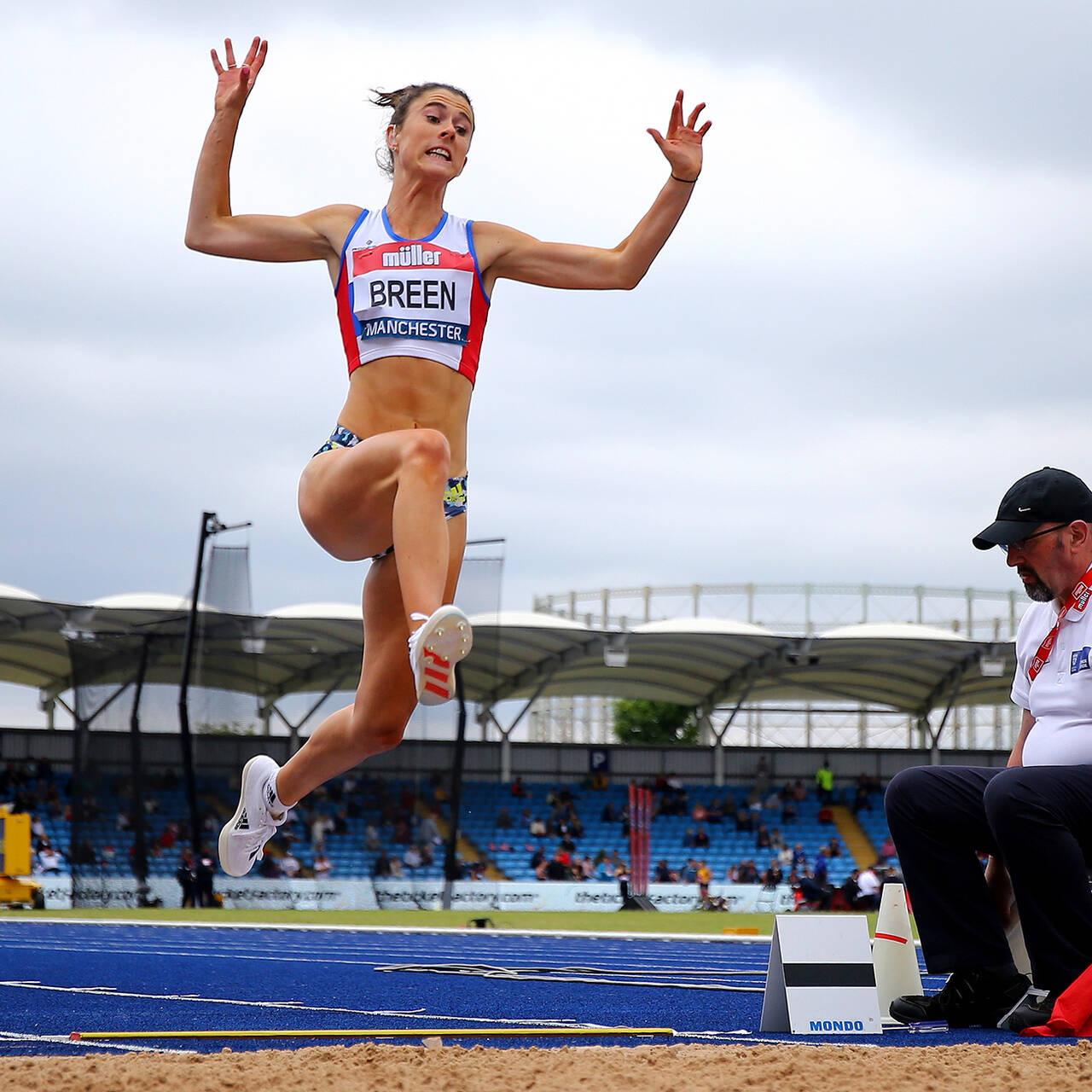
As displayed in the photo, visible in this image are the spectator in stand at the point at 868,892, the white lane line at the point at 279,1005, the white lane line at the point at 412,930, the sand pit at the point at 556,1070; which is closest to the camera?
the sand pit at the point at 556,1070

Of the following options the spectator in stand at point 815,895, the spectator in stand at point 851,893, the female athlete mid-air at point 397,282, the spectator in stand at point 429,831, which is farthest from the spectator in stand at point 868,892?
the female athlete mid-air at point 397,282

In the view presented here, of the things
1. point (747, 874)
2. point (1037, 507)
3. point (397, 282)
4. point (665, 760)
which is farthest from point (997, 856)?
point (665, 760)

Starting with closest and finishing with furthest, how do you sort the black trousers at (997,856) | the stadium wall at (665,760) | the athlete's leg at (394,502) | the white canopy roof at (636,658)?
the athlete's leg at (394,502), the black trousers at (997,856), the white canopy roof at (636,658), the stadium wall at (665,760)

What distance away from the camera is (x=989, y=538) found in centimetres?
471

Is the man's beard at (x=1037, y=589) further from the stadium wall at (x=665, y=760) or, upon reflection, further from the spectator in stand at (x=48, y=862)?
the stadium wall at (x=665, y=760)

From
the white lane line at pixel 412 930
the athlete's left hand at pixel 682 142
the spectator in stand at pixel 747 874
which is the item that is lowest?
the spectator in stand at pixel 747 874

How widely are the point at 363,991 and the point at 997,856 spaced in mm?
2985

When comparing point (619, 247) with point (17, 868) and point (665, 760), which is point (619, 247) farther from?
point (665, 760)

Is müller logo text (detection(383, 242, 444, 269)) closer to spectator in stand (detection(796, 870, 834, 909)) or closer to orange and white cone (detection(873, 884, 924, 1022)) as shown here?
orange and white cone (detection(873, 884, 924, 1022))

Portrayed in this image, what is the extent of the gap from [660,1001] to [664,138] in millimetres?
3418

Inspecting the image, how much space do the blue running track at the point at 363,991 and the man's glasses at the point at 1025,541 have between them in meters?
1.51

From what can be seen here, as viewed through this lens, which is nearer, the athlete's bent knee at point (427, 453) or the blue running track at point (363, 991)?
the athlete's bent knee at point (427, 453)

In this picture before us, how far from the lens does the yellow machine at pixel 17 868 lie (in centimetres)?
2192

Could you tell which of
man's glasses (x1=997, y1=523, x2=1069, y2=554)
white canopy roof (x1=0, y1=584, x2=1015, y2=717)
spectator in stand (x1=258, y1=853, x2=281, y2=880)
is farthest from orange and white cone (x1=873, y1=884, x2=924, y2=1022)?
white canopy roof (x1=0, y1=584, x2=1015, y2=717)
